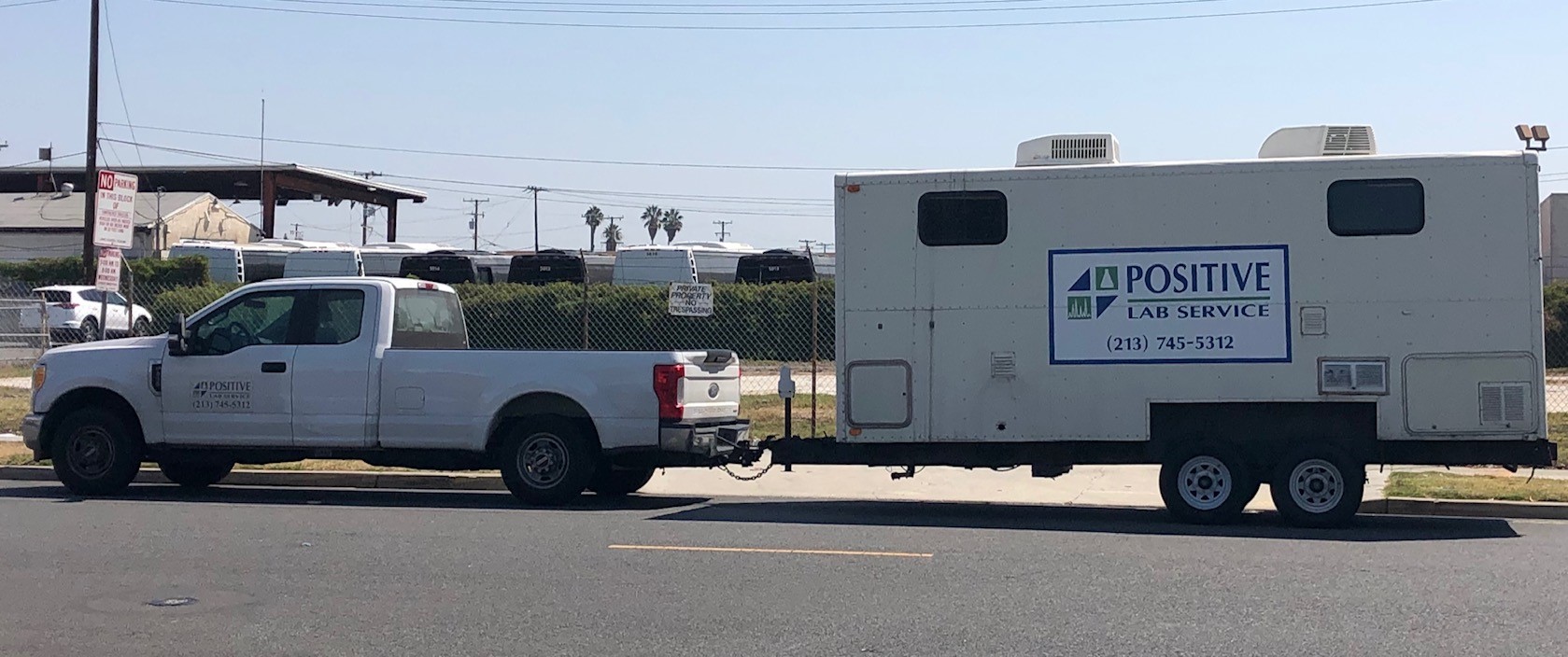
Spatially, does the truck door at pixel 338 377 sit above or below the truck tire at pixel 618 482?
above

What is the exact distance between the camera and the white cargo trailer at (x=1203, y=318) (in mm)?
11125

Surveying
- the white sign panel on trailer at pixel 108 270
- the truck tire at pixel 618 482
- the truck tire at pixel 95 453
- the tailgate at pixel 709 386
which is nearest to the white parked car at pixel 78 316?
the white sign panel on trailer at pixel 108 270

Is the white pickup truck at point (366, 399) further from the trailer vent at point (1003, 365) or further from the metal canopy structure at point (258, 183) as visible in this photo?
the metal canopy structure at point (258, 183)

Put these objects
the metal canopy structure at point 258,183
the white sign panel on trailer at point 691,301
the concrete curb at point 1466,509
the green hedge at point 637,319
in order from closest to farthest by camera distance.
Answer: the concrete curb at point 1466,509, the white sign panel on trailer at point 691,301, the green hedge at point 637,319, the metal canopy structure at point 258,183

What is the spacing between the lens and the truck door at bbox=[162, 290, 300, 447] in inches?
501

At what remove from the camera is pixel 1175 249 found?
11.5m

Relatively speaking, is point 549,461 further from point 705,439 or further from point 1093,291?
point 1093,291

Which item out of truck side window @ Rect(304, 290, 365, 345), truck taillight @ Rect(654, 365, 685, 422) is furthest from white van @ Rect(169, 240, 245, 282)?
truck taillight @ Rect(654, 365, 685, 422)

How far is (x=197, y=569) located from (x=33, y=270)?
39902 mm

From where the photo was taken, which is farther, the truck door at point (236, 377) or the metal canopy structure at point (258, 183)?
the metal canopy structure at point (258, 183)

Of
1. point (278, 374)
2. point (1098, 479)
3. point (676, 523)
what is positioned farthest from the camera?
point (1098, 479)

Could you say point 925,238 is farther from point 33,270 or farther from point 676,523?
point 33,270

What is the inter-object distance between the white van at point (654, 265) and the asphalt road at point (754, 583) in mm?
30086

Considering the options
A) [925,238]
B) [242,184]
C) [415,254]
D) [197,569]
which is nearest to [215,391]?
[197,569]
